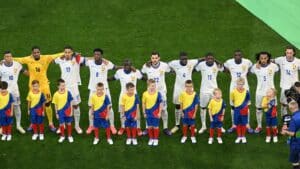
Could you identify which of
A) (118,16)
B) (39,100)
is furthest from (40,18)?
(39,100)

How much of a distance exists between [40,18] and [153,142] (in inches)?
239

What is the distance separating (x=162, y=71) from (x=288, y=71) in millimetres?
2599

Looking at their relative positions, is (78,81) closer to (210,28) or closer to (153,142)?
(153,142)

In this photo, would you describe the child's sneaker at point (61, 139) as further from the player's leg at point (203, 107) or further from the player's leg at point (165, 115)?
the player's leg at point (203, 107)

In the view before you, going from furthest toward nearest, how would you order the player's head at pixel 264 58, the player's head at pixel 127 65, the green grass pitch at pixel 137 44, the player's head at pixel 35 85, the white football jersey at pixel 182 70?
1. the white football jersey at pixel 182 70
2. the player's head at pixel 127 65
3. the player's head at pixel 264 58
4. the player's head at pixel 35 85
5. the green grass pitch at pixel 137 44

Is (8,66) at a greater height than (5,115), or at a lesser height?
greater

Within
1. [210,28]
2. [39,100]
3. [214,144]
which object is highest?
[210,28]

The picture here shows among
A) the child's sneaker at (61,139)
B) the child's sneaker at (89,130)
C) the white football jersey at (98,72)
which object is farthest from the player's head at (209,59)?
the child's sneaker at (61,139)

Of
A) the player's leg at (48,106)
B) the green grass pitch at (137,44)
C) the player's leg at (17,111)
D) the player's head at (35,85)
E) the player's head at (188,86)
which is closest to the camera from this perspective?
the green grass pitch at (137,44)

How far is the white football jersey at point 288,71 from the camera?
48.4ft

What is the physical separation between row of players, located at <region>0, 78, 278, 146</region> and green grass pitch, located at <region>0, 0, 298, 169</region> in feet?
1.12

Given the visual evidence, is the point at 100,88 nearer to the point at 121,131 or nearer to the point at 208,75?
the point at 121,131

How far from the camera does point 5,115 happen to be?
1456 cm

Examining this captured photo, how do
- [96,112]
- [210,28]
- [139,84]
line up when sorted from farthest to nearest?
[210,28], [139,84], [96,112]
